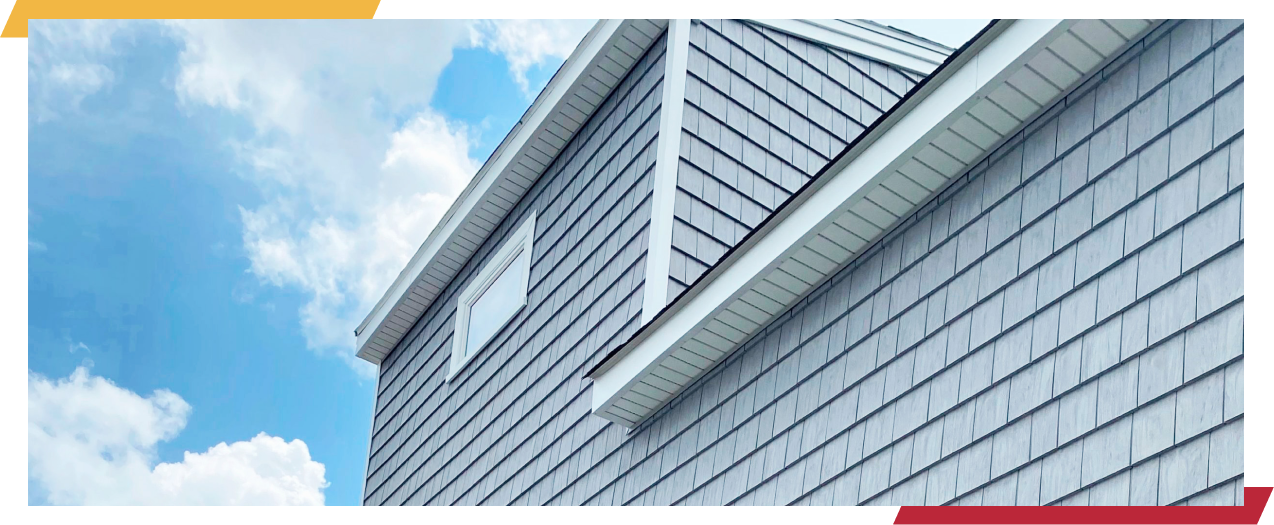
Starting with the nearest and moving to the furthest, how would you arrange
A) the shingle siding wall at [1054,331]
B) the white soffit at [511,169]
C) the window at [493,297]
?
the shingle siding wall at [1054,331], the white soffit at [511,169], the window at [493,297]

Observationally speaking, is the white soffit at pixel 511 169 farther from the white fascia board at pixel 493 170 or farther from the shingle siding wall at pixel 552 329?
the shingle siding wall at pixel 552 329

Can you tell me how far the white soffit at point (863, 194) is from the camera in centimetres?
458

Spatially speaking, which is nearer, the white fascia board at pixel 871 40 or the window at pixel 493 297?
the white fascia board at pixel 871 40

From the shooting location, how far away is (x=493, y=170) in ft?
32.1

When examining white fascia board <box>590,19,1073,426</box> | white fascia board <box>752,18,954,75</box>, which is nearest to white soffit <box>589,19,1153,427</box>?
white fascia board <box>590,19,1073,426</box>

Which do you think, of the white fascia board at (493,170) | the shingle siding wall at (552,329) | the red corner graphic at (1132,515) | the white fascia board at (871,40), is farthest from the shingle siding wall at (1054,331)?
the white fascia board at (493,170)

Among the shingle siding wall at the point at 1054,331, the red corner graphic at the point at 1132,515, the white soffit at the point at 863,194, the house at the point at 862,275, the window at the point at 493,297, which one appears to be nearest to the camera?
the red corner graphic at the point at 1132,515

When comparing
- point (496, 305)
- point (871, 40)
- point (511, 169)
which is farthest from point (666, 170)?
point (496, 305)

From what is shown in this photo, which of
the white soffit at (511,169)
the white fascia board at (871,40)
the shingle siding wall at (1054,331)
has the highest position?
the white fascia board at (871,40)

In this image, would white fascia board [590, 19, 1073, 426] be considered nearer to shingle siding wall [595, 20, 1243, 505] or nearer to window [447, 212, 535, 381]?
shingle siding wall [595, 20, 1243, 505]

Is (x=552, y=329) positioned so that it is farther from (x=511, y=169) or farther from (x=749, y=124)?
(x=749, y=124)

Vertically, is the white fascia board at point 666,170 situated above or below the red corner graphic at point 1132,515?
above

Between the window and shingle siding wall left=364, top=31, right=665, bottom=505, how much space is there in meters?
0.12
